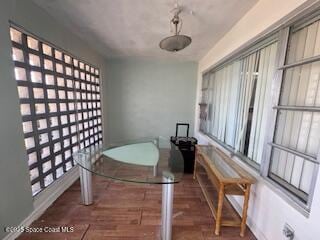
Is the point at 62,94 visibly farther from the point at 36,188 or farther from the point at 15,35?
the point at 36,188

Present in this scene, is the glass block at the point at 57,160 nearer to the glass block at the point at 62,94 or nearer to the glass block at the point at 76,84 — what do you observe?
the glass block at the point at 62,94

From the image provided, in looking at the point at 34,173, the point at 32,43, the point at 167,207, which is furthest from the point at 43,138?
the point at 167,207

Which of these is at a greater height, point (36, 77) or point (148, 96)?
point (36, 77)

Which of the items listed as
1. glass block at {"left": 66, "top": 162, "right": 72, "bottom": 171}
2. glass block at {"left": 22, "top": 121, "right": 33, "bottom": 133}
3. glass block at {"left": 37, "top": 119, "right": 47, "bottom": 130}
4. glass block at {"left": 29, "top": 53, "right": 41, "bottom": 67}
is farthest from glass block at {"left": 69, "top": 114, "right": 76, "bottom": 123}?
glass block at {"left": 29, "top": 53, "right": 41, "bottom": 67}

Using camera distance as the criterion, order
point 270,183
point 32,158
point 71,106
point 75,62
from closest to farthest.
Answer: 1. point 270,183
2. point 32,158
3. point 71,106
4. point 75,62

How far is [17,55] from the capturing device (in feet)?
5.24

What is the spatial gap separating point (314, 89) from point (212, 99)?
2.14 m

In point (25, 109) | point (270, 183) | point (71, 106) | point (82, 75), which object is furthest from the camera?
point (82, 75)

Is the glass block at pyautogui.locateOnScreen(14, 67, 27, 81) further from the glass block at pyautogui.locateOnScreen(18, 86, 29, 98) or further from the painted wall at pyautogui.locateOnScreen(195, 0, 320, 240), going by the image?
the painted wall at pyautogui.locateOnScreen(195, 0, 320, 240)

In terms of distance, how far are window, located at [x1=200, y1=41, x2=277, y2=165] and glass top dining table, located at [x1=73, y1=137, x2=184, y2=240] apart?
2.84 ft

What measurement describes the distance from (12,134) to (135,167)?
1256 mm

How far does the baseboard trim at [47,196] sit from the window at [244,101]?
2.52 m

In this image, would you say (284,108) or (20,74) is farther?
(20,74)

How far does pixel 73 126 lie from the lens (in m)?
2.60
